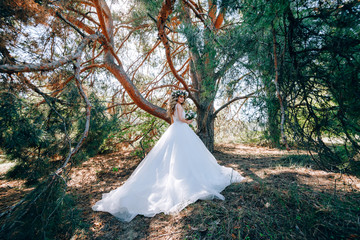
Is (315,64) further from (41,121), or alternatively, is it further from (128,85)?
(128,85)

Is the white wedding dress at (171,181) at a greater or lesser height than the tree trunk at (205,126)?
lesser

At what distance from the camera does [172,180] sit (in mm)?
2885

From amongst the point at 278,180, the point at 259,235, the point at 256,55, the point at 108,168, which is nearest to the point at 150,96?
the point at 108,168

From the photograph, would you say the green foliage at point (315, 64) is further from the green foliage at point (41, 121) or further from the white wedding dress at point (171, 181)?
the green foliage at point (41, 121)

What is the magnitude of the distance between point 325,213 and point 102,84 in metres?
6.04

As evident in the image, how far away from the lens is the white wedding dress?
103 inches

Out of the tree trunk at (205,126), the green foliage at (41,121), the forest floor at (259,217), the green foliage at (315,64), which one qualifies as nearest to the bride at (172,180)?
the forest floor at (259,217)

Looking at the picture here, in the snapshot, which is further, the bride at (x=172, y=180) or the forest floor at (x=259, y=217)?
the bride at (x=172, y=180)

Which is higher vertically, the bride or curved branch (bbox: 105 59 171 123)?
curved branch (bbox: 105 59 171 123)

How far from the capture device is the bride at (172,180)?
262 centimetres

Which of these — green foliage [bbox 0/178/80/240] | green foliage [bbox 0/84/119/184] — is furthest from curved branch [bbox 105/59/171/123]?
green foliage [bbox 0/178/80/240]

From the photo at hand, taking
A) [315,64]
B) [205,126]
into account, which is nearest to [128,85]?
[205,126]

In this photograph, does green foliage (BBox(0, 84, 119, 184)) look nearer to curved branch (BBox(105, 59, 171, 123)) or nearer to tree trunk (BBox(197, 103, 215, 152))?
curved branch (BBox(105, 59, 171, 123))

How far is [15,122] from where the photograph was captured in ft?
7.08
